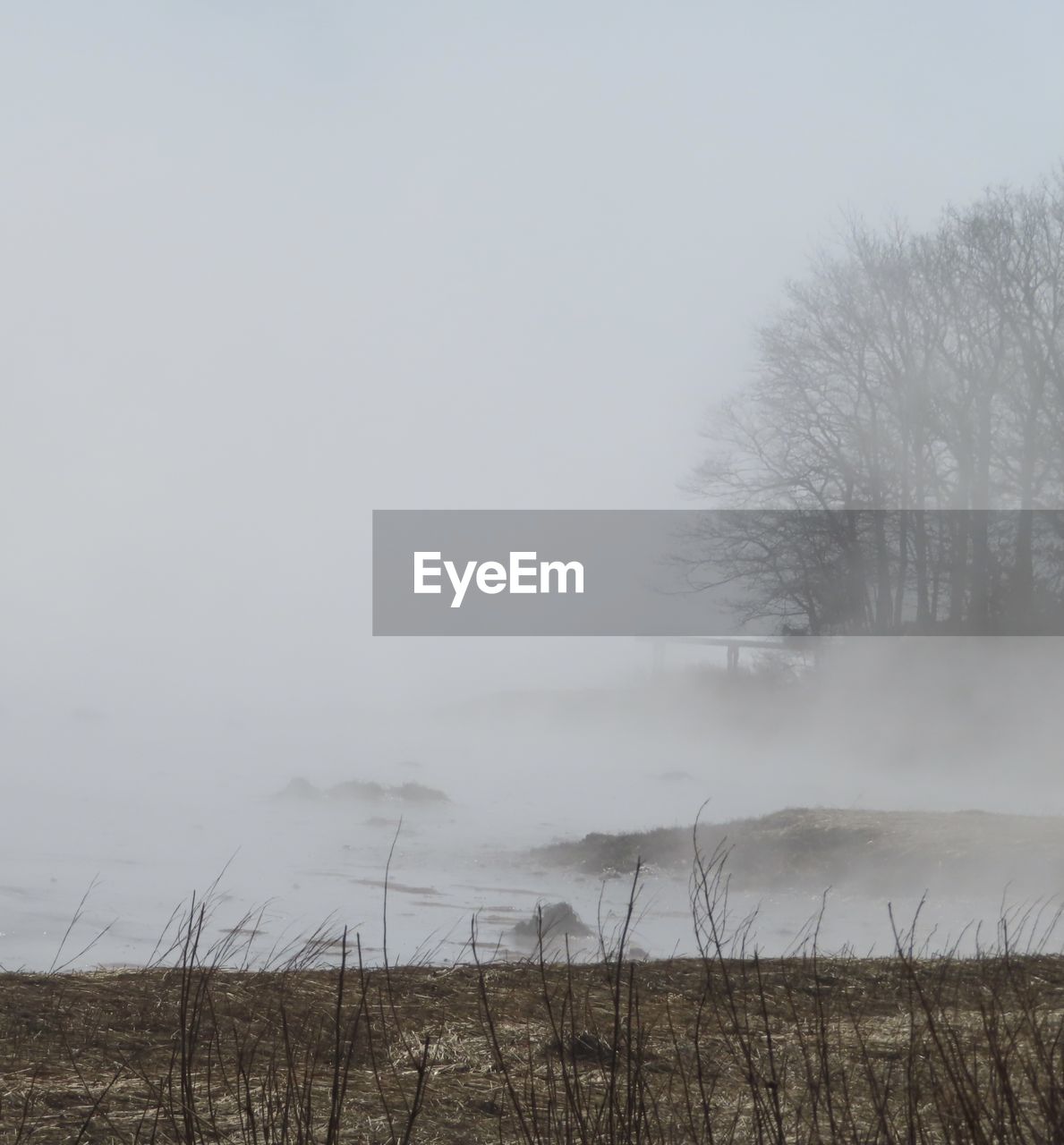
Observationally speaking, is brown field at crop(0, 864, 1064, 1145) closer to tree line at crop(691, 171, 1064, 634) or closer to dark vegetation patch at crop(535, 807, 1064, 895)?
dark vegetation patch at crop(535, 807, 1064, 895)

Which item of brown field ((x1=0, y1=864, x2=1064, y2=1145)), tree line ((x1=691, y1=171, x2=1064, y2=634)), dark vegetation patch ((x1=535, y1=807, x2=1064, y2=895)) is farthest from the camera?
tree line ((x1=691, y1=171, x2=1064, y2=634))

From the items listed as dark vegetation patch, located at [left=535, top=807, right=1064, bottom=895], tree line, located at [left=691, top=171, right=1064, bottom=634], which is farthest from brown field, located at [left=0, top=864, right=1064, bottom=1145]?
tree line, located at [left=691, top=171, right=1064, bottom=634]

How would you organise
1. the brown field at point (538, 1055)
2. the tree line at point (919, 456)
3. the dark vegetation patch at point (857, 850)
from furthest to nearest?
the tree line at point (919, 456) < the dark vegetation patch at point (857, 850) < the brown field at point (538, 1055)

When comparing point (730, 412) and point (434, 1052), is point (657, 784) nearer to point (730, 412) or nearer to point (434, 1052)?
point (730, 412)

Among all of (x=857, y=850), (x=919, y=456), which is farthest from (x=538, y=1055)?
(x=919, y=456)

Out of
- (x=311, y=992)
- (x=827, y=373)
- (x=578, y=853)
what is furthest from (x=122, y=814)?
(x=311, y=992)

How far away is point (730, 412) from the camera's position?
24.8 metres

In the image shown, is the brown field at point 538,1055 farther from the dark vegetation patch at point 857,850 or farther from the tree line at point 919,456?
the tree line at point 919,456

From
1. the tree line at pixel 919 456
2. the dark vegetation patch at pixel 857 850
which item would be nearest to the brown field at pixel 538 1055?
the dark vegetation patch at pixel 857 850

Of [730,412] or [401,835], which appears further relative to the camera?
[730,412]

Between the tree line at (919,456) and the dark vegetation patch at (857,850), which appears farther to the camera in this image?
the tree line at (919,456)

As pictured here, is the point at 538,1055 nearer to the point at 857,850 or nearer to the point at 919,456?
the point at 857,850

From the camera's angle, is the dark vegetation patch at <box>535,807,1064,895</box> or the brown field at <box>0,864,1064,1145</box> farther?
the dark vegetation patch at <box>535,807,1064,895</box>

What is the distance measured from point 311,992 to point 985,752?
18.8 meters
